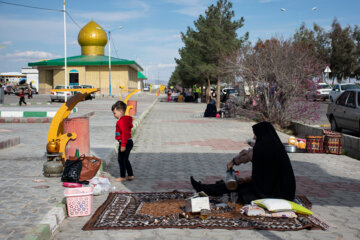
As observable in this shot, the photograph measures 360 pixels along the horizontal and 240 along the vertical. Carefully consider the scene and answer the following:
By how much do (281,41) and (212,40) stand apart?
16.9 meters

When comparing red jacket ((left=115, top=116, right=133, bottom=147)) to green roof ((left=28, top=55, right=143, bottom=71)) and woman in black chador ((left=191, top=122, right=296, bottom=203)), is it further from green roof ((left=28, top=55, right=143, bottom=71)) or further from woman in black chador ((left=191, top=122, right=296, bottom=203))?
green roof ((left=28, top=55, right=143, bottom=71))

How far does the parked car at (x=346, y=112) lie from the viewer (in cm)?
1216

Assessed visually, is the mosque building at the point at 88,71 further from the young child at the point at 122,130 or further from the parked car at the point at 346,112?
the young child at the point at 122,130

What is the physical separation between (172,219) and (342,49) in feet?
157

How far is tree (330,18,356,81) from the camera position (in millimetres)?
47281

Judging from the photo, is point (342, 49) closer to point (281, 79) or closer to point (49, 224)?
point (281, 79)

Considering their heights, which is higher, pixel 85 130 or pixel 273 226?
pixel 85 130

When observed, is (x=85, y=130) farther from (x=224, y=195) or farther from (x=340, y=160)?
(x=340, y=160)

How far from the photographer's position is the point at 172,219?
4.53m

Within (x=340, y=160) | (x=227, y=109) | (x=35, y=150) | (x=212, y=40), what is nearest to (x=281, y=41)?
(x=227, y=109)

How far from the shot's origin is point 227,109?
837 inches

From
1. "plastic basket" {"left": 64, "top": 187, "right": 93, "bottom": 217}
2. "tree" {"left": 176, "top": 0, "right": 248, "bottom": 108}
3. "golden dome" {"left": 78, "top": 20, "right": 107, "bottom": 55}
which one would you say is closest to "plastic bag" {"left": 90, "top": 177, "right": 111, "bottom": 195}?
"plastic basket" {"left": 64, "top": 187, "right": 93, "bottom": 217}

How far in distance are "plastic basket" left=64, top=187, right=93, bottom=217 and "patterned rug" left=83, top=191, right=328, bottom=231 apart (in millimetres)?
150

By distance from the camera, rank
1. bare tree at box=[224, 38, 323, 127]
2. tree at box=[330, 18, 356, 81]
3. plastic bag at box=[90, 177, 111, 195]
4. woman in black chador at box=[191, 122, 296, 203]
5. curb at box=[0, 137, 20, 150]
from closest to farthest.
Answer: woman in black chador at box=[191, 122, 296, 203] < plastic bag at box=[90, 177, 111, 195] < curb at box=[0, 137, 20, 150] < bare tree at box=[224, 38, 323, 127] < tree at box=[330, 18, 356, 81]
